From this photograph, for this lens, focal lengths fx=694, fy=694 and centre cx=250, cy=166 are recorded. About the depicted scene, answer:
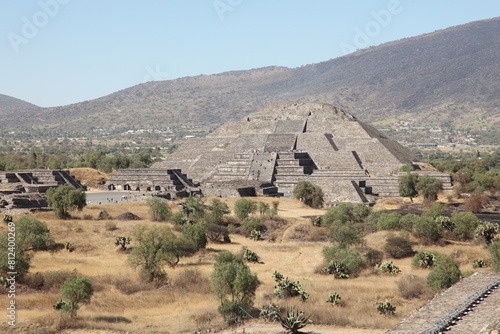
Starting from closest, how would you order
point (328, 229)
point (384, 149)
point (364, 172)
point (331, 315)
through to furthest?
1. point (331, 315)
2. point (328, 229)
3. point (364, 172)
4. point (384, 149)

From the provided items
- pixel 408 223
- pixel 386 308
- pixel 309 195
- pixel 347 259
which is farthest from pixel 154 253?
pixel 309 195

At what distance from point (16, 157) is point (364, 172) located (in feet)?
196

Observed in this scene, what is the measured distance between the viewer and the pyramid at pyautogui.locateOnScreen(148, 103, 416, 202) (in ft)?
269

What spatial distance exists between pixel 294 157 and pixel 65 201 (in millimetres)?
43611

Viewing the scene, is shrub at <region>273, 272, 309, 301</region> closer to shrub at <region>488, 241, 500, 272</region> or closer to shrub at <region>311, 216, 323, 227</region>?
shrub at <region>488, 241, 500, 272</region>

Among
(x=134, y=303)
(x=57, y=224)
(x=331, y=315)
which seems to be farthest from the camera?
(x=57, y=224)

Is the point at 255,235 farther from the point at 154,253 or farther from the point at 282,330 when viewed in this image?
the point at 282,330

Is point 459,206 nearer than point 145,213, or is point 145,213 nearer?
point 145,213

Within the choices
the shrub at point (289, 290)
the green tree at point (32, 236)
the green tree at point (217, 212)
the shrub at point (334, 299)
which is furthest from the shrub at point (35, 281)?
the green tree at point (217, 212)

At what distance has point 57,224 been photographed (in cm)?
4966

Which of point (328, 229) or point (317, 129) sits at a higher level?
point (317, 129)

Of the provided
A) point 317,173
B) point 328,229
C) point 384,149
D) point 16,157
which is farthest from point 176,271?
point 16,157

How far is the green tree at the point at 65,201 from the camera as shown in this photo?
5381cm

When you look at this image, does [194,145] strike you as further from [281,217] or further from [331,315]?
[331,315]
